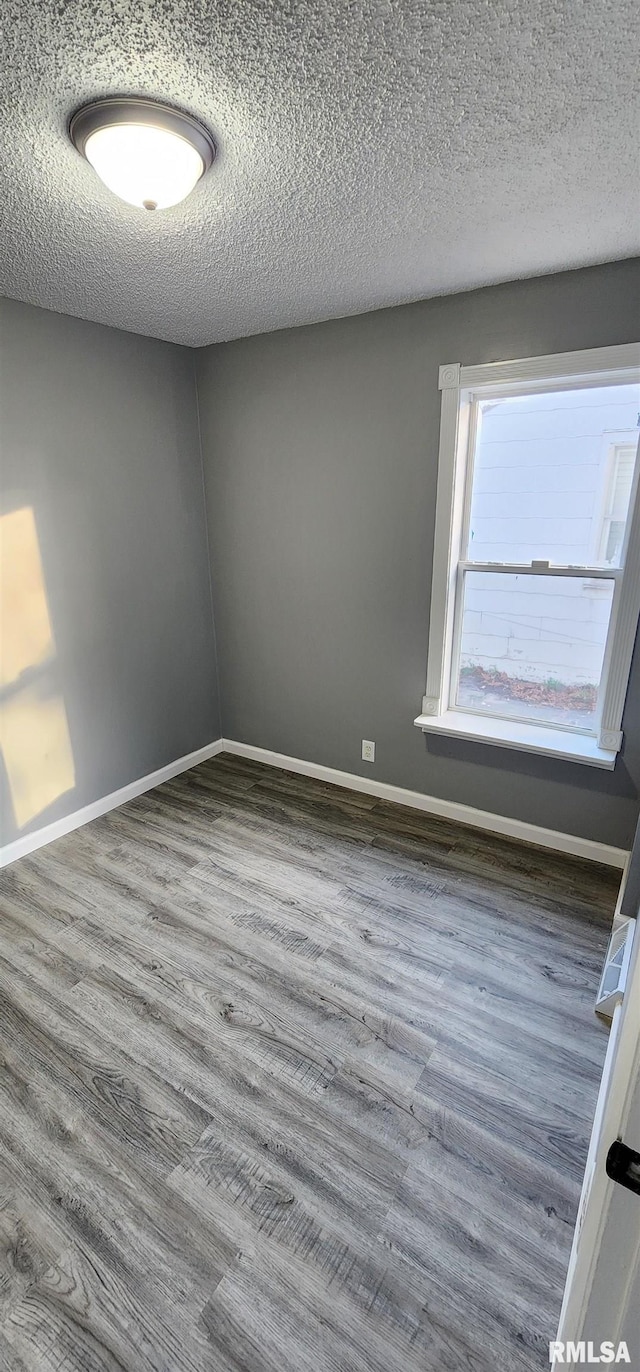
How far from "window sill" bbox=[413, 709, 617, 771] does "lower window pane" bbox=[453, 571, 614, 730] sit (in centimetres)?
6

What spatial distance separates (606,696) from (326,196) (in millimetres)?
1963

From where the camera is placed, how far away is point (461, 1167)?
1.43m

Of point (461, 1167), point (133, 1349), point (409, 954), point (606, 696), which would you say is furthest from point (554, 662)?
point (133, 1349)

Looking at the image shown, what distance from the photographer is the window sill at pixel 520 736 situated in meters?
2.41

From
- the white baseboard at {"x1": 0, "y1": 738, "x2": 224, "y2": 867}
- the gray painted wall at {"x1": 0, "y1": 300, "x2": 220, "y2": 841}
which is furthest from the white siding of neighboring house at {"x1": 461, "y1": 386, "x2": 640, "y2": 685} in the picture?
the white baseboard at {"x1": 0, "y1": 738, "x2": 224, "y2": 867}

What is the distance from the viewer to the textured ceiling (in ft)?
3.29

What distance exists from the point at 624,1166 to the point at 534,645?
2.19 m

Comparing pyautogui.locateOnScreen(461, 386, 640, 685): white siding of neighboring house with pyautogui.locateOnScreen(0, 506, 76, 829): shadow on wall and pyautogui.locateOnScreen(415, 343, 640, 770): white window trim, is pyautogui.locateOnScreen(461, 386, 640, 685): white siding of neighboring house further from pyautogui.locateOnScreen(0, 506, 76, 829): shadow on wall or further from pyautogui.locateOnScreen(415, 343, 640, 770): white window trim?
pyautogui.locateOnScreen(0, 506, 76, 829): shadow on wall

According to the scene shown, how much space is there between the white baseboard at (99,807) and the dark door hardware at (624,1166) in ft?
8.90

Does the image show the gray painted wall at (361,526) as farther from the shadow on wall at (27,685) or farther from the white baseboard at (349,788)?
the shadow on wall at (27,685)

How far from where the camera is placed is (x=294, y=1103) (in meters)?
1.59

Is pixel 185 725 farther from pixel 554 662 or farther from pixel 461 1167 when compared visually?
pixel 461 1167
